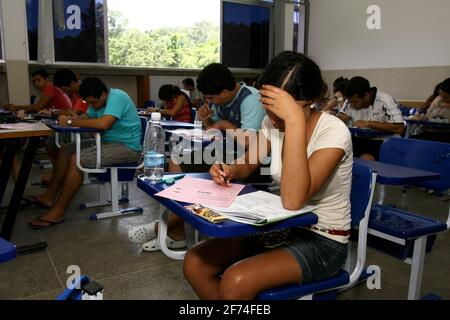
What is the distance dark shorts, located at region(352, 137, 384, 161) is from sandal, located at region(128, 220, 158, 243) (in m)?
2.01

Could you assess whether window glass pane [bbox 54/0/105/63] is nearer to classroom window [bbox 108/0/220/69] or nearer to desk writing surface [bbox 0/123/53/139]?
classroom window [bbox 108/0/220/69]

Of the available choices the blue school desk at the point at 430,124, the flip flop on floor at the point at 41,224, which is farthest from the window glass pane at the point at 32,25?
the blue school desk at the point at 430,124

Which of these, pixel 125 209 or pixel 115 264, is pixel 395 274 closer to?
pixel 115 264

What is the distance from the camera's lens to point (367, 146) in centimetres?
339

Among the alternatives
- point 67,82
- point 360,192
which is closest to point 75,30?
point 67,82

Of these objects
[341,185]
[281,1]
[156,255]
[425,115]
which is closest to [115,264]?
[156,255]

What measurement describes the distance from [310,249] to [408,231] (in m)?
0.59

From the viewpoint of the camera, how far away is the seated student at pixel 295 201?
1064 millimetres

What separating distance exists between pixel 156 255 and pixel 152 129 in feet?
2.51

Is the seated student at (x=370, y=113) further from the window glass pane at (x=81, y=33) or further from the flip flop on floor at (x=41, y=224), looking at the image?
the window glass pane at (x=81, y=33)

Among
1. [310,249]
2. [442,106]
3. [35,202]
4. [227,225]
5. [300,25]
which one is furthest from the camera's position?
[300,25]

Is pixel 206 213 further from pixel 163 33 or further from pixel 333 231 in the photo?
pixel 163 33

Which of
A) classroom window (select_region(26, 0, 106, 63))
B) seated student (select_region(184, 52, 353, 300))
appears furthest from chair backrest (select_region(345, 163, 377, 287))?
classroom window (select_region(26, 0, 106, 63))

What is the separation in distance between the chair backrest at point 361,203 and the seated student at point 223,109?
105 centimetres
